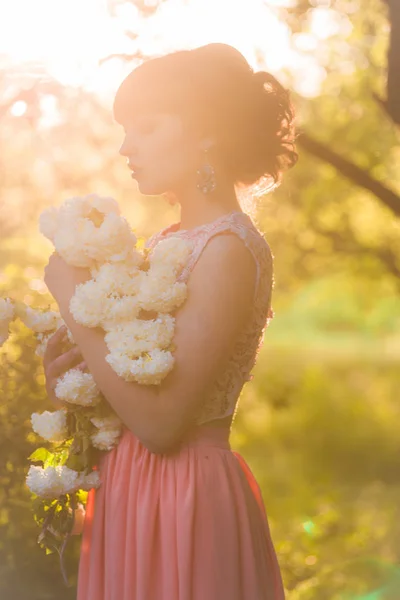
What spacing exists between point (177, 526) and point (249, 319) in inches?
19.2

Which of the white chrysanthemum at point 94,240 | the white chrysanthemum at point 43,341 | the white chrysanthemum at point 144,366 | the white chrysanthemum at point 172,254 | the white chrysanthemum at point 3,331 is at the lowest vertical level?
the white chrysanthemum at point 43,341

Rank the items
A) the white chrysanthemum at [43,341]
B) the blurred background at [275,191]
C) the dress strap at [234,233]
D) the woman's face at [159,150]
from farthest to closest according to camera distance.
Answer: the blurred background at [275,191], the white chrysanthemum at [43,341], the woman's face at [159,150], the dress strap at [234,233]

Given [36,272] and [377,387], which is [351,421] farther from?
[36,272]

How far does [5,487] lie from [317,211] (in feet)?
20.3

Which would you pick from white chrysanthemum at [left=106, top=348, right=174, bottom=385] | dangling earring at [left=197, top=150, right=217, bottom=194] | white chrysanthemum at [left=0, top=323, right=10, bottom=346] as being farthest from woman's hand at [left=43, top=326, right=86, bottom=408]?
dangling earring at [left=197, top=150, right=217, bottom=194]

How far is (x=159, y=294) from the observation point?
5.73 feet

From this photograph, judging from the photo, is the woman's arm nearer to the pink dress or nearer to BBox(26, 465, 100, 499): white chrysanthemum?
the pink dress

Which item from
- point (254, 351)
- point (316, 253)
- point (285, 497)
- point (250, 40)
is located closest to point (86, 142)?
point (250, 40)

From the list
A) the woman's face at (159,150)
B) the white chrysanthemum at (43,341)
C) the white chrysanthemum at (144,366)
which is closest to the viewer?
the white chrysanthemum at (144,366)

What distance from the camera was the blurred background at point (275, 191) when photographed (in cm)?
393

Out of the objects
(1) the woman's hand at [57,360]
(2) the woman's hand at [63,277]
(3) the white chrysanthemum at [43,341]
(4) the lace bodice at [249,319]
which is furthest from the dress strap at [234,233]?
(3) the white chrysanthemum at [43,341]

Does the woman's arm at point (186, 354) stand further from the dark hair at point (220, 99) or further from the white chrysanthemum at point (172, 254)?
the dark hair at point (220, 99)

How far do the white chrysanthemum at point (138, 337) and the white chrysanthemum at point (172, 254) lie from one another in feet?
0.40

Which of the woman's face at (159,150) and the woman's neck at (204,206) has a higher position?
the woman's face at (159,150)
